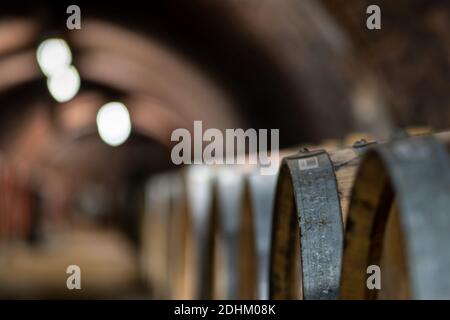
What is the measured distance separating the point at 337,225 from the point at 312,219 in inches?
2.8

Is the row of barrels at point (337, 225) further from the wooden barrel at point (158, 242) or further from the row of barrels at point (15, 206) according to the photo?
the row of barrels at point (15, 206)

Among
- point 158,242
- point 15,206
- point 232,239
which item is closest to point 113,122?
point 158,242

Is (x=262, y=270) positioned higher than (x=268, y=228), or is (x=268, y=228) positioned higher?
(x=268, y=228)

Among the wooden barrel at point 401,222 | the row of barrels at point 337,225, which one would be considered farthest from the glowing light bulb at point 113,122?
the wooden barrel at point 401,222

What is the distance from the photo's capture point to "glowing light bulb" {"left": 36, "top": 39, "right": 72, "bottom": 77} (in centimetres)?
749

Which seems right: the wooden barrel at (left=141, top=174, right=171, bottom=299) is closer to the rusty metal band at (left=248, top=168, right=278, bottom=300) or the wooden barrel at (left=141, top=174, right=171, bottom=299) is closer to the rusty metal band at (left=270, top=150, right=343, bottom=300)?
the rusty metal band at (left=248, top=168, right=278, bottom=300)

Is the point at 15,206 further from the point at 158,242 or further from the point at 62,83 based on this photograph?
the point at 158,242

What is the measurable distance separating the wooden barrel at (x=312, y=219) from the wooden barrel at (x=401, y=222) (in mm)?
129

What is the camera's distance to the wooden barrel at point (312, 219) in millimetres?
1738

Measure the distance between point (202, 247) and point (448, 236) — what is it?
283cm
